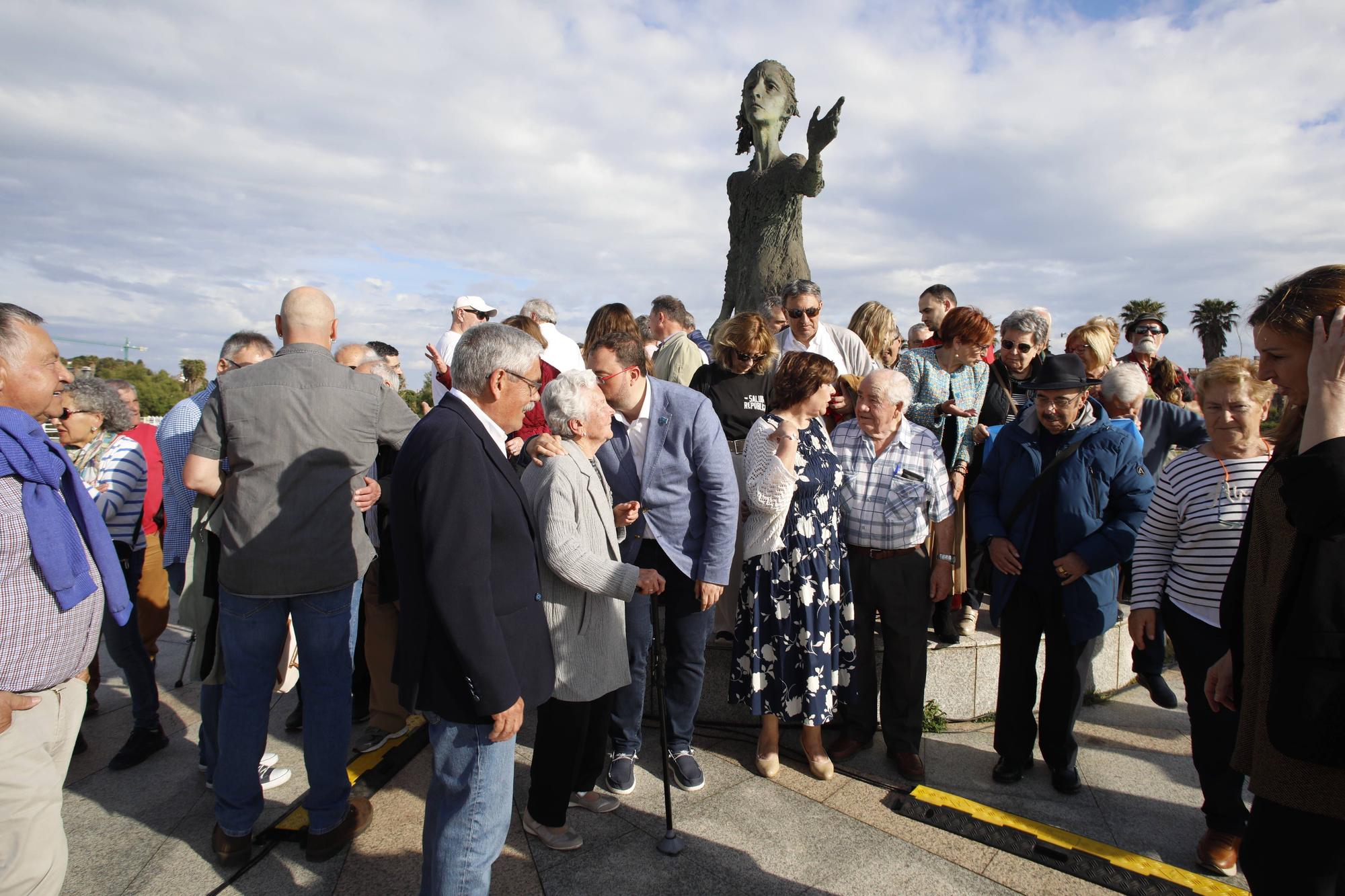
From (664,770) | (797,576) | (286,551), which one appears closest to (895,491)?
(797,576)

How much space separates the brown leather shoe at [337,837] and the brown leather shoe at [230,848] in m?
0.22

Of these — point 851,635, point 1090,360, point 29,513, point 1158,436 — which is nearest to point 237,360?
point 29,513

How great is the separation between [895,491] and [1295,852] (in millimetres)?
2135

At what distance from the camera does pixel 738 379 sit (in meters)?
4.27

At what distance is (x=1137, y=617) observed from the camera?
3.25 metres

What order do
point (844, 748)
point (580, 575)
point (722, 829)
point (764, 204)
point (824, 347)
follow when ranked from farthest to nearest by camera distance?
point (764, 204), point (824, 347), point (844, 748), point (722, 829), point (580, 575)

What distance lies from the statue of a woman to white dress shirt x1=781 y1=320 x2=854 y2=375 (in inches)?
169

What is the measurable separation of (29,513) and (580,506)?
5.39 ft

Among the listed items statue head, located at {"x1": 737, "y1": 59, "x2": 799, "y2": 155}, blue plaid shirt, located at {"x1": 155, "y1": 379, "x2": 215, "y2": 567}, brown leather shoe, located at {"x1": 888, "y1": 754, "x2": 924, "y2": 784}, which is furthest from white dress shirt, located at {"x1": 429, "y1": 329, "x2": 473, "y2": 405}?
statue head, located at {"x1": 737, "y1": 59, "x2": 799, "y2": 155}

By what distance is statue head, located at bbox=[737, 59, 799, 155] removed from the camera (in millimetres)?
9688

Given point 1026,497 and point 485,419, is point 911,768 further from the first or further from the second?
point 485,419

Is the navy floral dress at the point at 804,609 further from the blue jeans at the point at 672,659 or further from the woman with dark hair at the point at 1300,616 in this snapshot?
the woman with dark hair at the point at 1300,616

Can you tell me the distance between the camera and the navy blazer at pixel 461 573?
202 cm

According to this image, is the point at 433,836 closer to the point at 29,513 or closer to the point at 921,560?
the point at 29,513
